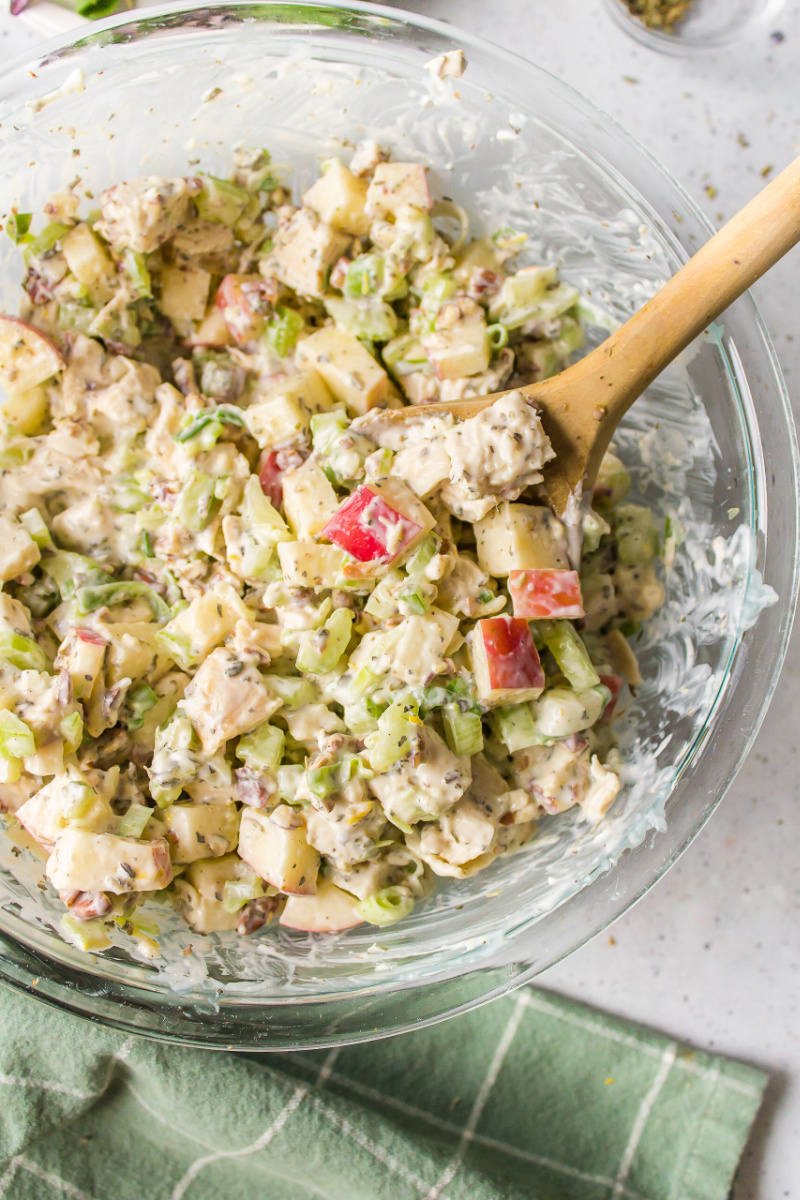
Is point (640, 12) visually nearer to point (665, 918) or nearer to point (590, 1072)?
point (665, 918)

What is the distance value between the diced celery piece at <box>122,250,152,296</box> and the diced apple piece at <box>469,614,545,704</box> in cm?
97

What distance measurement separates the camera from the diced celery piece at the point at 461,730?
1711 millimetres

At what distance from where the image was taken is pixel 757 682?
1850 millimetres

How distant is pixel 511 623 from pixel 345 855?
20.5 inches

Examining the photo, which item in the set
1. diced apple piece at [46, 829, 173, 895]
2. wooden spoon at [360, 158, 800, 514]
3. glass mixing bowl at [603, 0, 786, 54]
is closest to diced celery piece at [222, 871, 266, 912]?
diced apple piece at [46, 829, 173, 895]

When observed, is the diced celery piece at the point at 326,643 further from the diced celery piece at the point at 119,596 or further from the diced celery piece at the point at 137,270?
the diced celery piece at the point at 137,270

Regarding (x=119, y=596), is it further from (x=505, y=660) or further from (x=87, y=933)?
(x=505, y=660)

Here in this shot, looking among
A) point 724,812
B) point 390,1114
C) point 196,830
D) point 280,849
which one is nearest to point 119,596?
point 196,830

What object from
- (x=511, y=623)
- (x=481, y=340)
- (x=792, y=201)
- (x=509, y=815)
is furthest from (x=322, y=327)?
(x=509, y=815)

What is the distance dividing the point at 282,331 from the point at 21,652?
2.69 feet

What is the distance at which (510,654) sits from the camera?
168 cm

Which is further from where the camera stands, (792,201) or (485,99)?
(485,99)

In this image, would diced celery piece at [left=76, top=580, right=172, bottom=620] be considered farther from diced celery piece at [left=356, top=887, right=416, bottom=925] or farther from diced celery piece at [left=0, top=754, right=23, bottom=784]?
diced celery piece at [left=356, top=887, right=416, bottom=925]

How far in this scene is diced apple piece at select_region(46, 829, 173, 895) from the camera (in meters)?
1.64
